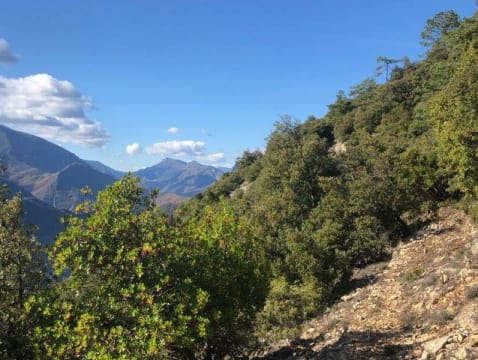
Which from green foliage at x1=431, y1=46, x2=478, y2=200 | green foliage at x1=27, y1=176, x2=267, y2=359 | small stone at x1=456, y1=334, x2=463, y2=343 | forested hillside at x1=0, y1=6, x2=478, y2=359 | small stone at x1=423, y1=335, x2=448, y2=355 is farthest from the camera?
green foliage at x1=431, y1=46, x2=478, y2=200

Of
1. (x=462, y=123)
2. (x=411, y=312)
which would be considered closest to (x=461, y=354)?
(x=411, y=312)

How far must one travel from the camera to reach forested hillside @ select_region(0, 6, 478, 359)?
9891 millimetres

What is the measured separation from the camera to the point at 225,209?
13852 mm

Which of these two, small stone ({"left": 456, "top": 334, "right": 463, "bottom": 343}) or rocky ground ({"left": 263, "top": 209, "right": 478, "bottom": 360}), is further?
rocky ground ({"left": 263, "top": 209, "right": 478, "bottom": 360})

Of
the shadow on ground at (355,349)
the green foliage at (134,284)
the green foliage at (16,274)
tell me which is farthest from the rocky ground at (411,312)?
the green foliage at (16,274)

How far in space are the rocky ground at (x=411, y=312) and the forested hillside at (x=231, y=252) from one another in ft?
7.05

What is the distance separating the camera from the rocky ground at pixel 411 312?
12127mm

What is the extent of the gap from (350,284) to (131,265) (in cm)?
1781

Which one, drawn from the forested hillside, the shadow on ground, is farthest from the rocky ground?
the forested hillside

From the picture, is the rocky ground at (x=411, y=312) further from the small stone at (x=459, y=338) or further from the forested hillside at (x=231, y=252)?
the forested hillside at (x=231, y=252)

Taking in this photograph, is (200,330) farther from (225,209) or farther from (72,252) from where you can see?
(225,209)

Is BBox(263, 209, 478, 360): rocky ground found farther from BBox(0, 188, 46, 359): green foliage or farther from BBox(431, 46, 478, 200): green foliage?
BBox(0, 188, 46, 359): green foliage

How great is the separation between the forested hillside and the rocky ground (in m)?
2.15

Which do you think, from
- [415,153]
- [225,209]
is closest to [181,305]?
[225,209]
